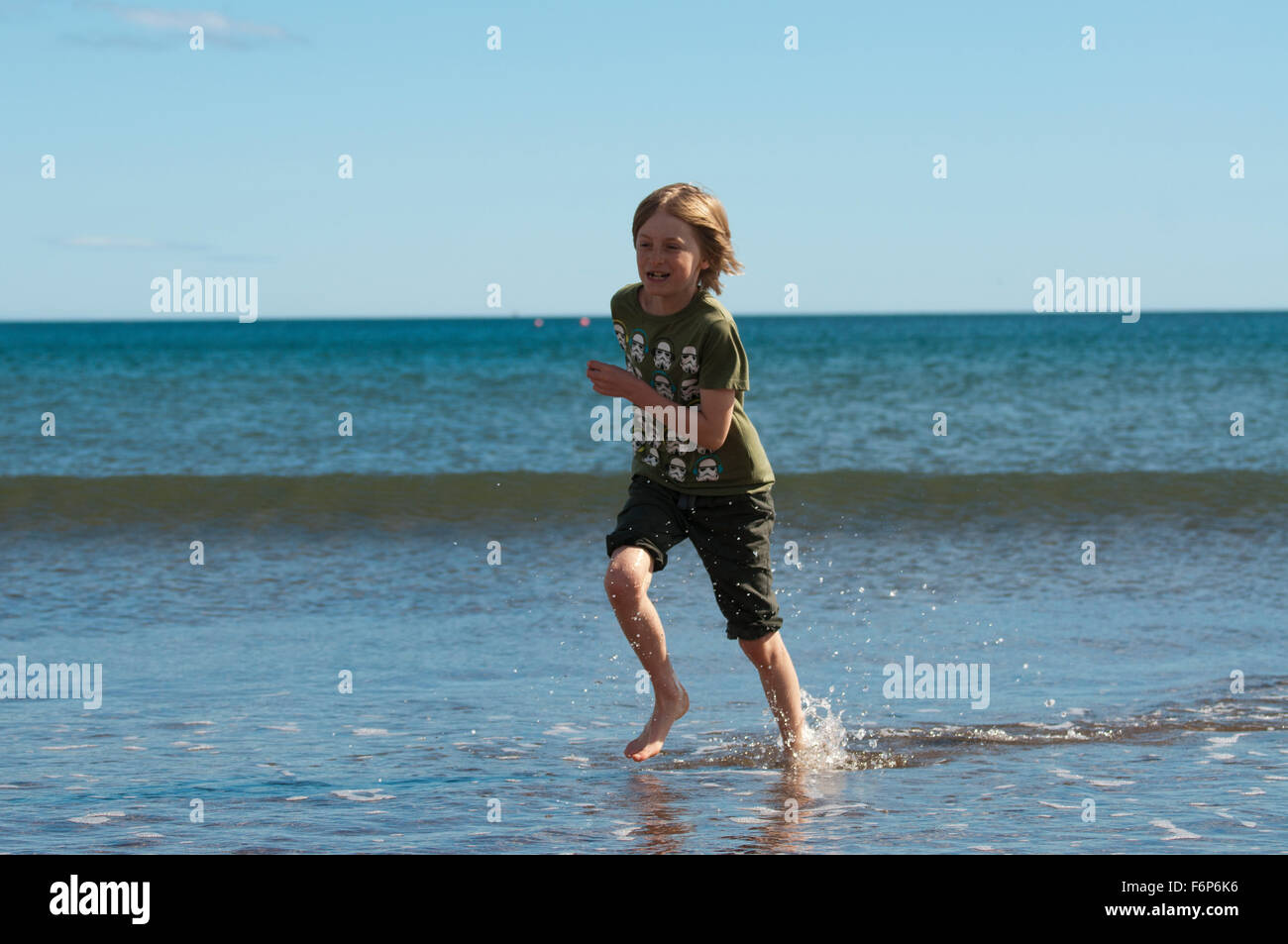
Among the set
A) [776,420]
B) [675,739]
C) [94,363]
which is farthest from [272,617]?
[94,363]

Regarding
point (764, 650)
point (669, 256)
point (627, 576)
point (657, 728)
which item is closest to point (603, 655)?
point (657, 728)

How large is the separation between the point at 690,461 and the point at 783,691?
95 centimetres

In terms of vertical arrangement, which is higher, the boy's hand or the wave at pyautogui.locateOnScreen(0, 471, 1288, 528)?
the boy's hand

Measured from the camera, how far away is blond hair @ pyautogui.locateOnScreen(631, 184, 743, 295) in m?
4.44

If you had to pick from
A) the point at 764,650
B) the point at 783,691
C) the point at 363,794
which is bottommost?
→ the point at 363,794

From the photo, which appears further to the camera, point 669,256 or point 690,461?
point 690,461

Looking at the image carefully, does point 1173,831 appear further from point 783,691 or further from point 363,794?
point 363,794

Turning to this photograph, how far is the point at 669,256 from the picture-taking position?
173 inches

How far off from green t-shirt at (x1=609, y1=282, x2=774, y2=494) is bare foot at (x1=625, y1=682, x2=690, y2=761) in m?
0.79

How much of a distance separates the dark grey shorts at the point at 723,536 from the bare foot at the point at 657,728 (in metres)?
0.34

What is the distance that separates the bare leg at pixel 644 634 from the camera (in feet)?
14.8

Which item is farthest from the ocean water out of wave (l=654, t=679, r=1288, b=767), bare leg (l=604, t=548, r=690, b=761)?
bare leg (l=604, t=548, r=690, b=761)

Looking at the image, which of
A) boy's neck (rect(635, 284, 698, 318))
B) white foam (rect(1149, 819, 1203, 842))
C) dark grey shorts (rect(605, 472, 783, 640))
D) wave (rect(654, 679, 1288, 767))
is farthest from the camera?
wave (rect(654, 679, 1288, 767))

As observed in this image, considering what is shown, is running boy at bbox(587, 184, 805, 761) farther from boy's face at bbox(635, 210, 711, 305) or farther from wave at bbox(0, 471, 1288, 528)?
wave at bbox(0, 471, 1288, 528)
